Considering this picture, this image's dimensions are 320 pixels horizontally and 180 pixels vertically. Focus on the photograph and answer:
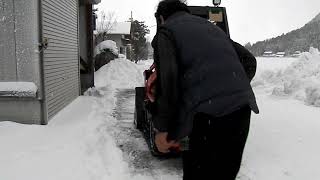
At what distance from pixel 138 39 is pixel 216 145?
174 feet

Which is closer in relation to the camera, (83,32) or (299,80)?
(299,80)

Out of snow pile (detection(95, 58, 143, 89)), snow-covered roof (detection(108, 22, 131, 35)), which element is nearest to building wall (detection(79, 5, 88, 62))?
snow pile (detection(95, 58, 143, 89))

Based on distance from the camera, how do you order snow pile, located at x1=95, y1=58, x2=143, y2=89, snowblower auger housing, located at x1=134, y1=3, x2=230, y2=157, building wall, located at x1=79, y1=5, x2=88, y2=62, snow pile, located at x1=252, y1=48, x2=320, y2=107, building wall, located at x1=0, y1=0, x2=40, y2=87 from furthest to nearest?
snow pile, located at x1=95, y1=58, x2=143, y2=89 < building wall, located at x1=79, y1=5, x2=88, y2=62 < snow pile, located at x1=252, y1=48, x2=320, y2=107 < building wall, located at x1=0, y1=0, x2=40, y2=87 < snowblower auger housing, located at x1=134, y1=3, x2=230, y2=157

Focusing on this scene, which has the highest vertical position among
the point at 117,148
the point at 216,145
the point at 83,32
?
the point at 83,32

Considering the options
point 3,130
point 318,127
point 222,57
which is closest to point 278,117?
point 318,127

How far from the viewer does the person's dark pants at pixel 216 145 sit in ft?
8.41

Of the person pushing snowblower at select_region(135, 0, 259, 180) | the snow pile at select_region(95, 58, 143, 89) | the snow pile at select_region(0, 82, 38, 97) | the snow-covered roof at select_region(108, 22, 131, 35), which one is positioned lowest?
the snow pile at select_region(95, 58, 143, 89)

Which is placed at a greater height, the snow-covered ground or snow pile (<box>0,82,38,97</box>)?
snow pile (<box>0,82,38,97</box>)

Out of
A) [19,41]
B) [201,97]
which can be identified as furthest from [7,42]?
[201,97]

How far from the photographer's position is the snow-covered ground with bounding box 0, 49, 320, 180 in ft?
15.3

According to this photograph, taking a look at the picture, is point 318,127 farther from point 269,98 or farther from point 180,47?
point 180,47

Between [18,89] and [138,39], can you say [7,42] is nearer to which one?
[18,89]

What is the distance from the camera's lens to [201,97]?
254 centimetres

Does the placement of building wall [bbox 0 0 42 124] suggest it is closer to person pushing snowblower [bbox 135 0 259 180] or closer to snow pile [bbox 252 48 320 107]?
person pushing snowblower [bbox 135 0 259 180]
